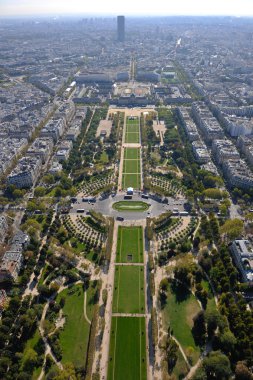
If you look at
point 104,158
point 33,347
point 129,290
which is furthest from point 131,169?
point 33,347

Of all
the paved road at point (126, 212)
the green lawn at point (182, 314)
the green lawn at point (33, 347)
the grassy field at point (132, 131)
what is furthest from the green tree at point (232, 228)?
the grassy field at point (132, 131)

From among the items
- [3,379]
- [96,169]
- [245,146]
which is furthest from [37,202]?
[245,146]

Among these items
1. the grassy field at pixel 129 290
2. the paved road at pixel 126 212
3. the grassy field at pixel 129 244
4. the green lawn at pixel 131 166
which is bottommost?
the grassy field at pixel 129 290

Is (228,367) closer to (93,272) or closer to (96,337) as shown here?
(96,337)

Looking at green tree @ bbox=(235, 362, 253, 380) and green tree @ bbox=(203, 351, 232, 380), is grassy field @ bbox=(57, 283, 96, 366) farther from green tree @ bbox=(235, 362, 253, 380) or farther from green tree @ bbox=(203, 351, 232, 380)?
green tree @ bbox=(235, 362, 253, 380)

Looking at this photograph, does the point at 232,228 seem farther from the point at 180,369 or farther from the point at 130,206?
the point at 180,369

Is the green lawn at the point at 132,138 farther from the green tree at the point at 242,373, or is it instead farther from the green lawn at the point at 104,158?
the green tree at the point at 242,373

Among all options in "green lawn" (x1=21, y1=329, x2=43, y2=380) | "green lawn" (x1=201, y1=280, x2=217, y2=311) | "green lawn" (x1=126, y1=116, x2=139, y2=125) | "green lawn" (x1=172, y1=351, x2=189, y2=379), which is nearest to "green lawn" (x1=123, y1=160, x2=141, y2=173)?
"green lawn" (x1=126, y1=116, x2=139, y2=125)
